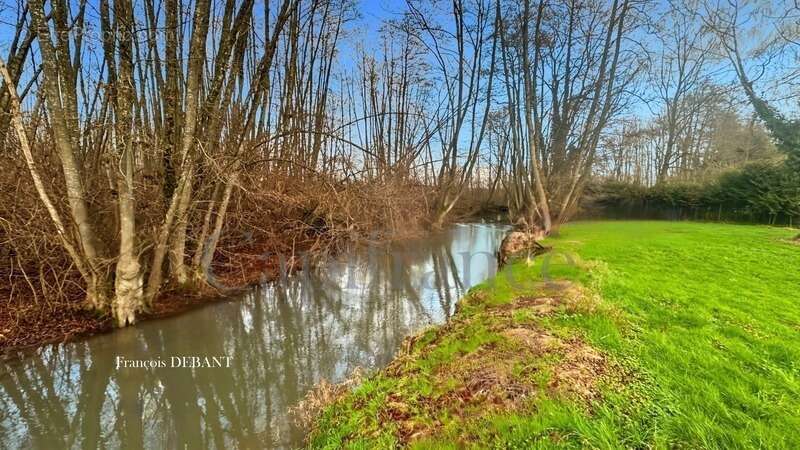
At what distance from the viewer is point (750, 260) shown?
6.25 meters

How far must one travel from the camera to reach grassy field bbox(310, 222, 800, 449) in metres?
1.95

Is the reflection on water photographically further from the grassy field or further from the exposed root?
the exposed root

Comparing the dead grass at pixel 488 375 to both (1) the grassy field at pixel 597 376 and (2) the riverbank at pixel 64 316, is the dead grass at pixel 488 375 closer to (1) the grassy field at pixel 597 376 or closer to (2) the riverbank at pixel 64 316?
(1) the grassy field at pixel 597 376

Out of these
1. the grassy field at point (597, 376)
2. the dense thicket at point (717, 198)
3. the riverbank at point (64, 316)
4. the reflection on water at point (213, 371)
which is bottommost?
the reflection on water at point (213, 371)

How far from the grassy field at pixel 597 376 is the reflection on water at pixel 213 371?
0.80 metres

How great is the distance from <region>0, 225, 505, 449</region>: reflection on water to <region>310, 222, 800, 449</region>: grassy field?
Result: 80 cm

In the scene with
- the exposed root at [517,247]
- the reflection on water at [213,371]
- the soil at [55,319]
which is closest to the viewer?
the reflection on water at [213,371]

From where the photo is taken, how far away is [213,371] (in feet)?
12.6

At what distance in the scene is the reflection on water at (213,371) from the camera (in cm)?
286

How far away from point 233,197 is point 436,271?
16.1 feet

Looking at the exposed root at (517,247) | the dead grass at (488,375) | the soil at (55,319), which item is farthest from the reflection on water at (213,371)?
the exposed root at (517,247)

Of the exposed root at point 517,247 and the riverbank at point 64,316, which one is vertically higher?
the exposed root at point 517,247

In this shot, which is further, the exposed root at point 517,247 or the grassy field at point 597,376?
the exposed root at point 517,247

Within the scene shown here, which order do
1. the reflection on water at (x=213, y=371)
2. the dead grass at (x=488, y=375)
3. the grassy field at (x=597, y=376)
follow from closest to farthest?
the grassy field at (x=597, y=376) < the dead grass at (x=488, y=375) < the reflection on water at (x=213, y=371)
